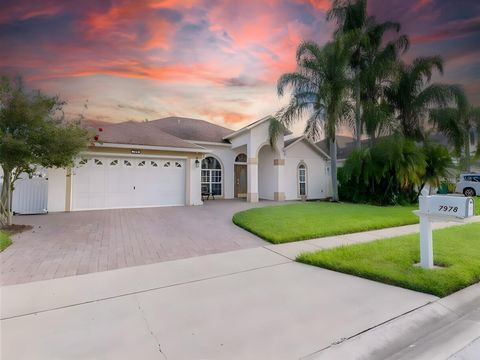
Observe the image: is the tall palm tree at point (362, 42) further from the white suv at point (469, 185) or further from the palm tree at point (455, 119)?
the white suv at point (469, 185)

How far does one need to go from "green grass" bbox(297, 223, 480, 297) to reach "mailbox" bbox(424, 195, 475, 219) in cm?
98

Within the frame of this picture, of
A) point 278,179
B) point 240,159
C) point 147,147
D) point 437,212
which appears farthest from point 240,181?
point 437,212

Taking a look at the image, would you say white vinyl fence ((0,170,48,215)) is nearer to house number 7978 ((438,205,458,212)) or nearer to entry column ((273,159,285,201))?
entry column ((273,159,285,201))

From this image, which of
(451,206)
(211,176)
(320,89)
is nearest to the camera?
(451,206)

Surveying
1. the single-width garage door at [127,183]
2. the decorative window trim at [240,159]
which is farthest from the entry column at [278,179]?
the single-width garage door at [127,183]

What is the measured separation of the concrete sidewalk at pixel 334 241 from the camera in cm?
552

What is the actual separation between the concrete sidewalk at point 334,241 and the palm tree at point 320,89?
26.8 ft

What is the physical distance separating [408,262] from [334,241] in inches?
73.3

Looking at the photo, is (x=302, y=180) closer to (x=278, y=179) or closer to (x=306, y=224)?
(x=278, y=179)

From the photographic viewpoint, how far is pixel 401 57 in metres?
15.6

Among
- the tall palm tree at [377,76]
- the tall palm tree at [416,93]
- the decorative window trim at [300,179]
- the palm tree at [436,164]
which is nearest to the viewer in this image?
the palm tree at [436,164]

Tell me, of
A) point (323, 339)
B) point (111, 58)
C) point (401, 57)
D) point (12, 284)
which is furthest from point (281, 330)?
point (401, 57)

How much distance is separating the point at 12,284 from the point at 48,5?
22.1 ft

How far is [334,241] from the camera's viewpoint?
6262 millimetres
